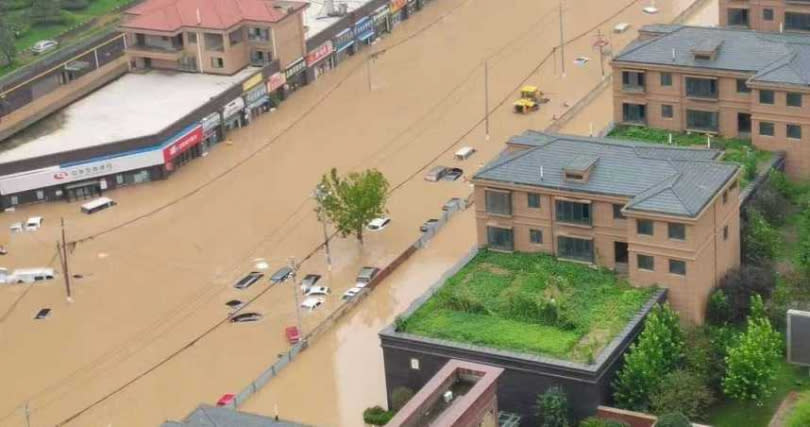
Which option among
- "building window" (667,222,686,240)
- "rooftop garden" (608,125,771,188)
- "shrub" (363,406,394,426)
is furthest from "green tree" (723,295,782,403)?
"rooftop garden" (608,125,771,188)

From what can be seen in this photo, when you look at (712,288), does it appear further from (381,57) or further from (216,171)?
(381,57)

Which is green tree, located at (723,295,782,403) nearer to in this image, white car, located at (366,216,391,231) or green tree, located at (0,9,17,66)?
white car, located at (366,216,391,231)

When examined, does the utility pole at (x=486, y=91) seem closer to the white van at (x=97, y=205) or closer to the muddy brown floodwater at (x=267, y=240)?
the muddy brown floodwater at (x=267, y=240)

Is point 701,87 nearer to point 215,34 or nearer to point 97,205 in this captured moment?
point 97,205

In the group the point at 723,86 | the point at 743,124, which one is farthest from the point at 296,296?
the point at 743,124

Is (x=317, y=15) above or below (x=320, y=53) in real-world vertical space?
above

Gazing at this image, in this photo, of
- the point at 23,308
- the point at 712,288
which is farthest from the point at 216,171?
the point at 712,288
